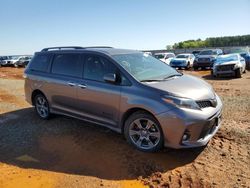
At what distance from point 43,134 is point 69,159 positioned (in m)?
1.57

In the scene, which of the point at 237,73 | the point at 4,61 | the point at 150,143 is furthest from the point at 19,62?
the point at 150,143

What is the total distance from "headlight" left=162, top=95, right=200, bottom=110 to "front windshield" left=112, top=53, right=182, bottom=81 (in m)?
0.78

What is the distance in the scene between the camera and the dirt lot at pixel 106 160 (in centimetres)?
413

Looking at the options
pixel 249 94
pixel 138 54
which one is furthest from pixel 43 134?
pixel 249 94

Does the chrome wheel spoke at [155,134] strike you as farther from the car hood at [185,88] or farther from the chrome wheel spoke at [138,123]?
the car hood at [185,88]

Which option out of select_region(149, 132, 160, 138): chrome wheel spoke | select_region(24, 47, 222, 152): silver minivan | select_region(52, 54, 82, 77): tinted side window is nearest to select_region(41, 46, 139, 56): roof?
select_region(24, 47, 222, 152): silver minivan

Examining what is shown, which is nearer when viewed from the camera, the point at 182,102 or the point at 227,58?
the point at 182,102

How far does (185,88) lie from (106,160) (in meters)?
1.83

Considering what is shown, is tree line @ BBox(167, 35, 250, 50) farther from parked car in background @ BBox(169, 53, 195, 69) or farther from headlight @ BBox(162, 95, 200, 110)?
headlight @ BBox(162, 95, 200, 110)

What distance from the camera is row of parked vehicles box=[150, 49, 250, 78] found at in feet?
55.4

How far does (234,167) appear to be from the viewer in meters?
4.36

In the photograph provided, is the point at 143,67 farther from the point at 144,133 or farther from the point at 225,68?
the point at 225,68

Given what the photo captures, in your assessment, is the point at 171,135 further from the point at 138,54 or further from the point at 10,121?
the point at 10,121

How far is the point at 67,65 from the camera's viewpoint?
6.40 m
